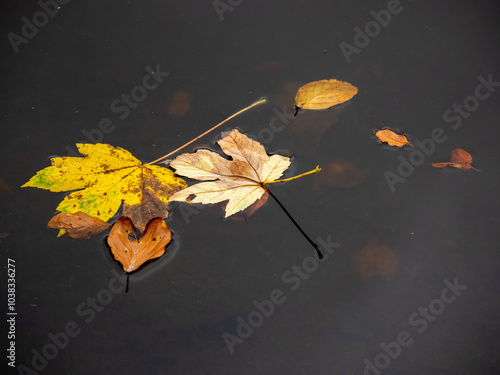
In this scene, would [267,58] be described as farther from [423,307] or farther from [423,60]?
[423,307]

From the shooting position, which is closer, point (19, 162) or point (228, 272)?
point (228, 272)

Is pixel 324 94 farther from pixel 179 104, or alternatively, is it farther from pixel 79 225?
pixel 79 225

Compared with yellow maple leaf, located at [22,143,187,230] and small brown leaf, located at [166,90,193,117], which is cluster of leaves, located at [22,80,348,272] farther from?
small brown leaf, located at [166,90,193,117]

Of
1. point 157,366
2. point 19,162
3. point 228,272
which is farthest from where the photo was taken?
point 19,162

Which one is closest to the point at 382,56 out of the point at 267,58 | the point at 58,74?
the point at 267,58

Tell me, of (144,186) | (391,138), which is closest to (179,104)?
(144,186)

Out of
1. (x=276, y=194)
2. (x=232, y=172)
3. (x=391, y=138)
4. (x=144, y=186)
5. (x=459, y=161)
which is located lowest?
(x=459, y=161)
